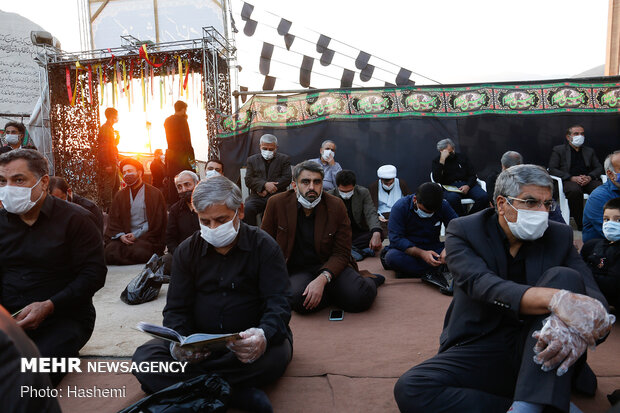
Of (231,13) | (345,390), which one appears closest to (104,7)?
(231,13)

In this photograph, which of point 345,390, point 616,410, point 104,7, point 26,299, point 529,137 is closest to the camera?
point 616,410

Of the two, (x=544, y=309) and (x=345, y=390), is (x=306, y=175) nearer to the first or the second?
(x=345, y=390)

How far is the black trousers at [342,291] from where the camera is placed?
3662 mm

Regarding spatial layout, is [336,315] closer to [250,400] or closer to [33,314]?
[250,400]

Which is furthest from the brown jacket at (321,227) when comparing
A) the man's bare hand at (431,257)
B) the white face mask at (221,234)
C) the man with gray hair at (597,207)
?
the man with gray hair at (597,207)

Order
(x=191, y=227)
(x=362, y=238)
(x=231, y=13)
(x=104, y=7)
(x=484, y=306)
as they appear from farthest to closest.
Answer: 1. (x=104, y=7)
2. (x=231, y=13)
3. (x=362, y=238)
4. (x=191, y=227)
5. (x=484, y=306)

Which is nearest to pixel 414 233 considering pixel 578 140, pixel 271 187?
pixel 271 187

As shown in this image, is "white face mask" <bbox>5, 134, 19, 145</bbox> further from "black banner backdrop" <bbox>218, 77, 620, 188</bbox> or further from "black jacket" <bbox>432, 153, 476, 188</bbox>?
"black jacket" <bbox>432, 153, 476, 188</bbox>

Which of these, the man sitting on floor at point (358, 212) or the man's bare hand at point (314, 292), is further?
the man sitting on floor at point (358, 212)

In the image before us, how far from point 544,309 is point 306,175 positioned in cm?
235

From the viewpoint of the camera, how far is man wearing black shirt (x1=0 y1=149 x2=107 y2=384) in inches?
102

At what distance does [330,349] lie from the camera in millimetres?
2980

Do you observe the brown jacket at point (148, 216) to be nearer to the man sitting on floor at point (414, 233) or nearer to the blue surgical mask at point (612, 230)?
the man sitting on floor at point (414, 233)

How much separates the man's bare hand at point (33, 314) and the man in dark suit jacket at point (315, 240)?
175cm
